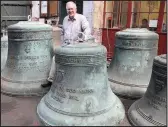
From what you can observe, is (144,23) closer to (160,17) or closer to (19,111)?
(160,17)

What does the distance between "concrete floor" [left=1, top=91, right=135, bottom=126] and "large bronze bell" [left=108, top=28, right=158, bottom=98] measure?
0.74 feet

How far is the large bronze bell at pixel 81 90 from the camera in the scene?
2.87 meters

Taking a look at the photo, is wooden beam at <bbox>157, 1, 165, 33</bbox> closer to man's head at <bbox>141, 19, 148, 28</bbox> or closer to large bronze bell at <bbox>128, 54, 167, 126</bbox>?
man's head at <bbox>141, 19, 148, 28</bbox>

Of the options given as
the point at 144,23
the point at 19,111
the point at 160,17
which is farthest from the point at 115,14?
the point at 19,111

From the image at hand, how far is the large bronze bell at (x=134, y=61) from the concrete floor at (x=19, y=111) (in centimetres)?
23

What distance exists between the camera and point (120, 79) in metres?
4.19

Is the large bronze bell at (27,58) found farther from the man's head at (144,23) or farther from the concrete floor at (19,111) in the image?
the man's head at (144,23)

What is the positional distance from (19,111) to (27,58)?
3.20ft

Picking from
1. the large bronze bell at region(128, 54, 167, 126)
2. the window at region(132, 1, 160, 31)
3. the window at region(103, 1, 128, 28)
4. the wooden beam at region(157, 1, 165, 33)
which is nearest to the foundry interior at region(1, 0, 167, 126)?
the large bronze bell at region(128, 54, 167, 126)

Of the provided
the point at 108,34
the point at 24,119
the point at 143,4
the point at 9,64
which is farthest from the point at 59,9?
the point at 24,119

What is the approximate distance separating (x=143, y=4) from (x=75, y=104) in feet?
18.1

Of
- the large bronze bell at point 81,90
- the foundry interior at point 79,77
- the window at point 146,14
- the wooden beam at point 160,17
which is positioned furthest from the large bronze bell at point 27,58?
the window at point 146,14

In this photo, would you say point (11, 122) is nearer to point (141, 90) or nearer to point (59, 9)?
point (141, 90)

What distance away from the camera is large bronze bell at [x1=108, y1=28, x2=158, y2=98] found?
401 centimetres
